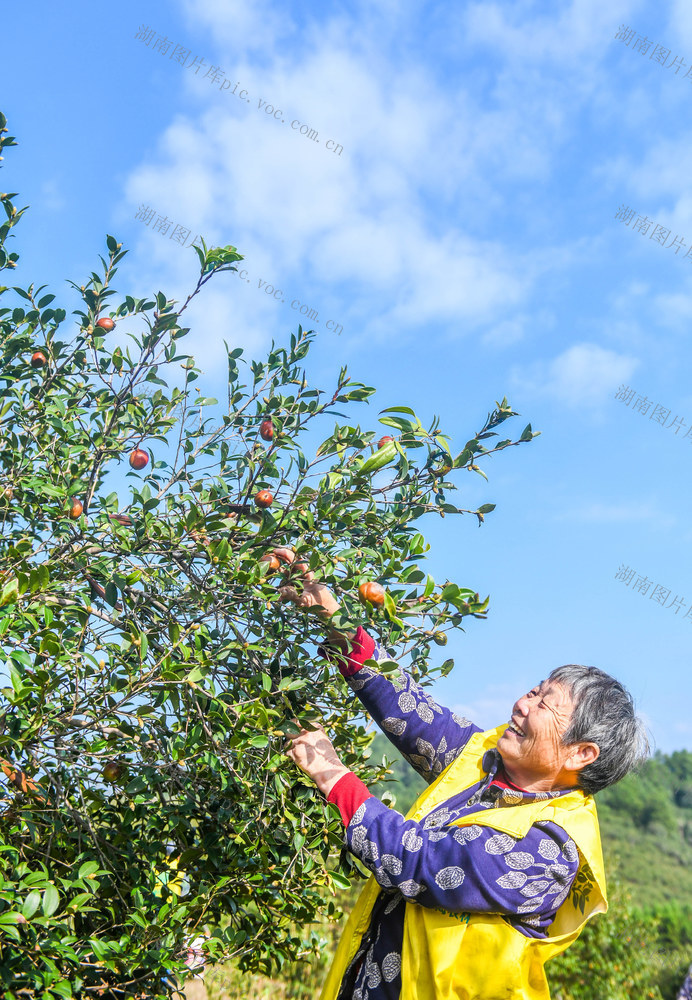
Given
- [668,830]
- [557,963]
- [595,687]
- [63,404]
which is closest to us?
[595,687]

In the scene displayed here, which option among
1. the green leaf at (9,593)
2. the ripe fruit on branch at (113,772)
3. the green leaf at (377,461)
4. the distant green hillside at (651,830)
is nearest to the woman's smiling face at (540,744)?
the green leaf at (377,461)

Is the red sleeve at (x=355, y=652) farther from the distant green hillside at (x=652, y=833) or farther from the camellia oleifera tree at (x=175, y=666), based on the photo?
the distant green hillside at (x=652, y=833)

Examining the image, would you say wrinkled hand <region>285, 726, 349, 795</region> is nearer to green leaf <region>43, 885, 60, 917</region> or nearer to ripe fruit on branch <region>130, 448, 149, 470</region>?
green leaf <region>43, 885, 60, 917</region>

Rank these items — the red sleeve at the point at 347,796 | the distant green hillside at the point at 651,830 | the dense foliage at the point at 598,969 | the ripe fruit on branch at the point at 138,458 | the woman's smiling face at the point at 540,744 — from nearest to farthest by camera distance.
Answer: the red sleeve at the point at 347,796
the woman's smiling face at the point at 540,744
the ripe fruit on branch at the point at 138,458
the dense foliage at the point at 598,969
the distant green hillside at the point at 651,830

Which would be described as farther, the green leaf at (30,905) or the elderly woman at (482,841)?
the elderly woman at (482,841)

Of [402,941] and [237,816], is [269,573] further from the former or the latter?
[402,941]

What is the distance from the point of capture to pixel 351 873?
2152 millimetres

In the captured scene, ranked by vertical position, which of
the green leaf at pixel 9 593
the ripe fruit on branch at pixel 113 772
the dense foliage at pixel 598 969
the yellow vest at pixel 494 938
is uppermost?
the green leaf at pixel 9 593

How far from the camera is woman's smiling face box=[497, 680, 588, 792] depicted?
6.64ft

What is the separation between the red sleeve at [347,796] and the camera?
190cm

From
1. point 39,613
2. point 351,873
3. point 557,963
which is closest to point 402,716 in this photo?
point 351,873

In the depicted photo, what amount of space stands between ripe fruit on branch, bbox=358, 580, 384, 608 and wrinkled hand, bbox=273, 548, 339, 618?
102mm

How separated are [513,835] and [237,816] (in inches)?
29.2

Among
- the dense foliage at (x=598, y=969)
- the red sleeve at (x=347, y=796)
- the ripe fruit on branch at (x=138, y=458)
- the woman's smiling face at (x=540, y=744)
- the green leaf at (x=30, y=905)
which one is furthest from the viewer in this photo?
the dense foliage at (x=598, y=969)
